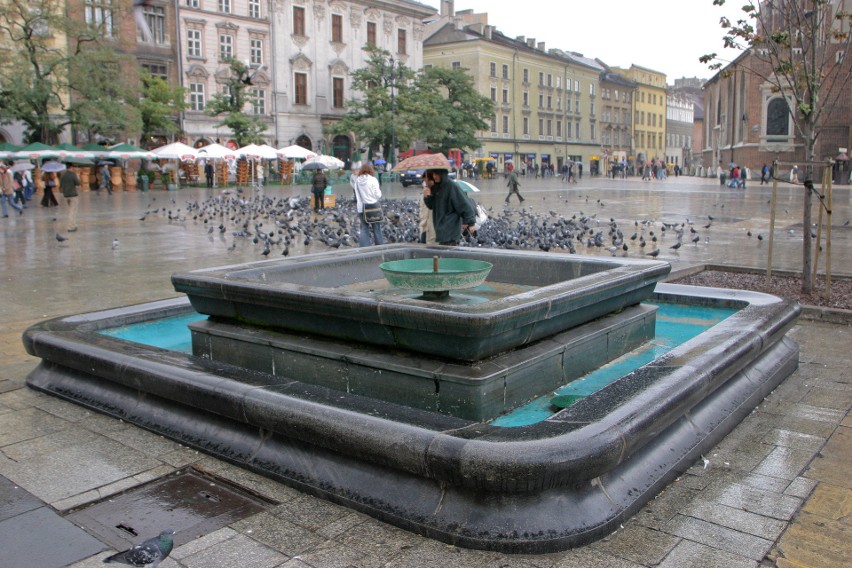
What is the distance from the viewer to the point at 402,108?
2114 inches

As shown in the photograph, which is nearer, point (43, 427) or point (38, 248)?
point (43, 427)

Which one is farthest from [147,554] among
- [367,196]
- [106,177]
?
[106,177]

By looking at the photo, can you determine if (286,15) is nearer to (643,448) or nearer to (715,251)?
(715,251)

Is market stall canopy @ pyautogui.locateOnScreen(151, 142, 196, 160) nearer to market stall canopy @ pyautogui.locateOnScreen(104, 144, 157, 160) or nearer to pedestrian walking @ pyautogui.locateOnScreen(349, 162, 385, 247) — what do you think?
market stall canopy @ pyautogui.locateOnScreen(104, 144, 157, 160)

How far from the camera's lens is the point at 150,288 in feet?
34.0

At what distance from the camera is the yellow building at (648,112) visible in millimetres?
105438

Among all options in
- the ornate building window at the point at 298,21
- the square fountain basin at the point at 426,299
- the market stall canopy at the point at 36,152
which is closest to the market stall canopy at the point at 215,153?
the market stall canopy at the point at 36,152

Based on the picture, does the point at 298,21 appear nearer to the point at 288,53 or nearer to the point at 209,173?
the point at 288,53

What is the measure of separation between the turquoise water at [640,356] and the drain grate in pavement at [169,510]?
1.61m

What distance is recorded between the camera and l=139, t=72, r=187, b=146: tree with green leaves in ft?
142

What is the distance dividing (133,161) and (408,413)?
4715 cm

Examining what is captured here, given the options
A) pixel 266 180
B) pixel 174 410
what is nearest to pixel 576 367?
pixel 174 410

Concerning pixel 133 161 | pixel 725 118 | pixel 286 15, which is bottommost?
pixel 133 161

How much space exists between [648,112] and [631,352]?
109 meters
